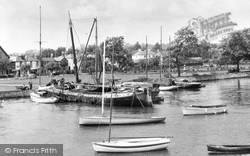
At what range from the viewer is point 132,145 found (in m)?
32.2

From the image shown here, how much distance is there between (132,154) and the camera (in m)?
32.7

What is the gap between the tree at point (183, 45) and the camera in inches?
5167

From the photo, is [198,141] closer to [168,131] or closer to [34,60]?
[168,131]

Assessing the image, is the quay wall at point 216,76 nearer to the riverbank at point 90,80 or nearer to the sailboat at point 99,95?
the riverbank at point 90,80

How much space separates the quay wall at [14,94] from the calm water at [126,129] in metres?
17.6

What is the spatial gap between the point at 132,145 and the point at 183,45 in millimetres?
103672

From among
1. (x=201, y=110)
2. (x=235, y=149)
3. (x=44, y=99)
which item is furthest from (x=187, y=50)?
(x=235, y=149)

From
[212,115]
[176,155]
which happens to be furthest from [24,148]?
[212,115]

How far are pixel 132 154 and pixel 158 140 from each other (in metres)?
2.95

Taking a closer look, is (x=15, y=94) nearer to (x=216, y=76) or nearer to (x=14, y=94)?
(x=14, y=94)

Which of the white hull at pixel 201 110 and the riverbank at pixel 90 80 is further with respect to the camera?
the riverbank at pixel 90 80

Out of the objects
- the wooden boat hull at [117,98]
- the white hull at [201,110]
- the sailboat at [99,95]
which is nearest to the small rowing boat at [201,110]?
the white hull at [201,110]

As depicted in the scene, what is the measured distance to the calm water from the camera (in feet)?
125

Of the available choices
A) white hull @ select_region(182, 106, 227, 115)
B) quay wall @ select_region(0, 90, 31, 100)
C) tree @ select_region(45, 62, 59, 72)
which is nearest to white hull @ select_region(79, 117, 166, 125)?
white hull @ select_region(182, 106, 227, 115)
